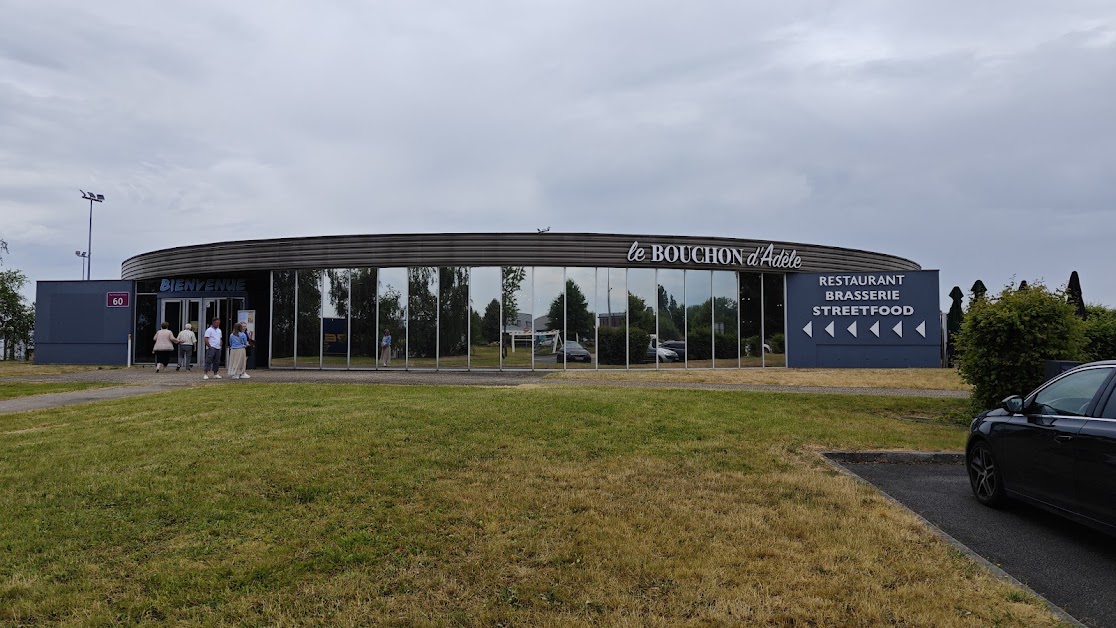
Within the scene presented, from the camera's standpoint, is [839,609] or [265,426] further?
[265,426]

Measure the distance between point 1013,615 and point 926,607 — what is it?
0.43 metres

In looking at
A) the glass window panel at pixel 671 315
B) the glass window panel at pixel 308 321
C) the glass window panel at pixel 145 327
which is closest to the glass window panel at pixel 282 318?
the glass window panel at pixel 308 321

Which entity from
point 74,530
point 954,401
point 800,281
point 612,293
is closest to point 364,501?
point 74,530

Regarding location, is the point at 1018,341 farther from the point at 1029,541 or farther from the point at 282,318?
the point at 282,318

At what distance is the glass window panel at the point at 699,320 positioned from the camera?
2125cm

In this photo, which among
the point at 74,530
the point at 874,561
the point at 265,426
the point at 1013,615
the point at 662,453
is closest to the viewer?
the point at 1013,615

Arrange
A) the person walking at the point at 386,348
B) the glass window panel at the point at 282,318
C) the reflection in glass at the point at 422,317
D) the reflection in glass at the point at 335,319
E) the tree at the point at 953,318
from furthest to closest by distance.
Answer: the tree at the point at 953,318 < the glass window panel at the point at 282,318 < the reflection in glass at the point at 335,319 < the person walking at the point at 386,348 < the reflection in glass at the point at 422,317

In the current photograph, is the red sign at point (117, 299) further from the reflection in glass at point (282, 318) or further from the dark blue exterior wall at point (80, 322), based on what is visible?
the reflection in glass at point (282, 318)

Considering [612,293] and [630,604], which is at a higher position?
[612,293]

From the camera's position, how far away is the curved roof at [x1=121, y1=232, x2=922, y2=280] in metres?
20.5

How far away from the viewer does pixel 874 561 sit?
13.2 ft

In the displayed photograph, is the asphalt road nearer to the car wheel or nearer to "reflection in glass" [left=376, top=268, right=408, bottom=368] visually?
the car wheel

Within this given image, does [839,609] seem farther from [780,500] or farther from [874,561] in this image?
[780,500]

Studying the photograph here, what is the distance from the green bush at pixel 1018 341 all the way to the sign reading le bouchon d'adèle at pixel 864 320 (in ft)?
40.7
